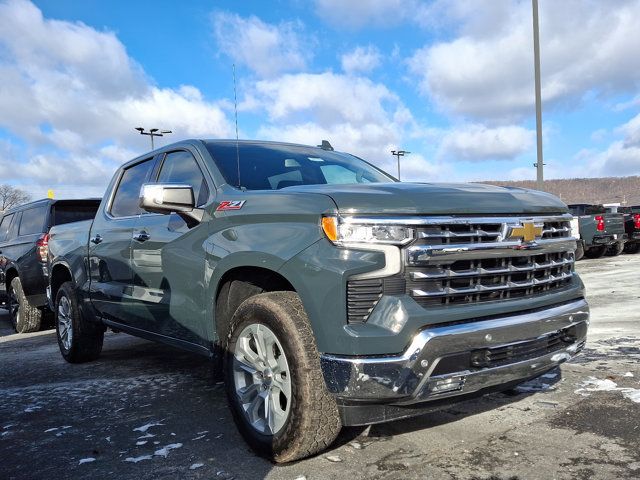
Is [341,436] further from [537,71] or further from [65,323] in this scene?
[537,71]

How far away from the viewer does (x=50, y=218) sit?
26.9ft

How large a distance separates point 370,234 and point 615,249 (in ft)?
55.3

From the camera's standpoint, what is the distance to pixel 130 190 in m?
5.05

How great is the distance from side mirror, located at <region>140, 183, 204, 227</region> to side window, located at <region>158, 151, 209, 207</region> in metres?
0.13

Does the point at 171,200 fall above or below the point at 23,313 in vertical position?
above

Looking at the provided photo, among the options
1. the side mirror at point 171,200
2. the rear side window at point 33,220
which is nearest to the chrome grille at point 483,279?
Result: the side mirror at point 171,200

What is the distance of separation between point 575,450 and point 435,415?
2.84ft

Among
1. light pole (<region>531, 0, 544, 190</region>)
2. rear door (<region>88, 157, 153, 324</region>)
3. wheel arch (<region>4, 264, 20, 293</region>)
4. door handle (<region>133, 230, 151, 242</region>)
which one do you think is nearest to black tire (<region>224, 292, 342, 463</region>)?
door handle (<region>133, 230, 151, 242</region>)

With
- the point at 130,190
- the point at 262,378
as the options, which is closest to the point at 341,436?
the point at 262,378

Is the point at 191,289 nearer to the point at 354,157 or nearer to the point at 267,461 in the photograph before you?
the point at 267,461

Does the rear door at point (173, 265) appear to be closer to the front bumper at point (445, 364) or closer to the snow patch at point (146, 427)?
the snow patch at point (146, 427)

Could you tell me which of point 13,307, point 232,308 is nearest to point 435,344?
point 232,308

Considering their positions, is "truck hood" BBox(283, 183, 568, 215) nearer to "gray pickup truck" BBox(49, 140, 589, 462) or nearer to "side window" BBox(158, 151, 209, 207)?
"gray pickup truck" BBox(49, 140, 589, 462)

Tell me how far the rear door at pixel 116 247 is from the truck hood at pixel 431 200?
2051 millimetres
